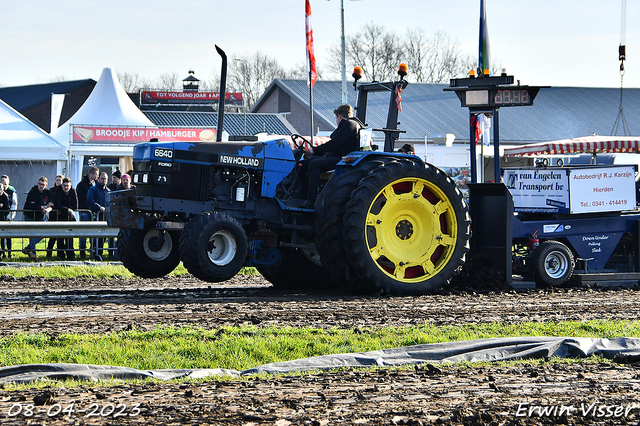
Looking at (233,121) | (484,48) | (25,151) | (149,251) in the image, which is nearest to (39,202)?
(25,151)

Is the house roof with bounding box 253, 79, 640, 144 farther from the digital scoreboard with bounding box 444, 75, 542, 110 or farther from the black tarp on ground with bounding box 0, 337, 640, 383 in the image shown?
the black tarp on ground with bounding box 0, 337, 640, 383

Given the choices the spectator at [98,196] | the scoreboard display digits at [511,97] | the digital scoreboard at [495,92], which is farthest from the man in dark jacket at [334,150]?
the spectator at [98,196]

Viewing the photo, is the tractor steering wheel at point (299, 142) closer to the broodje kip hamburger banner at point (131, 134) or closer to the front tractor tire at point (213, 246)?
the front tractor tire at point (213, 246)

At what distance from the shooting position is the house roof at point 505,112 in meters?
40.9

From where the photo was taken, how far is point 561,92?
46656 millimetres

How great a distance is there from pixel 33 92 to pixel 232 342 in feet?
174

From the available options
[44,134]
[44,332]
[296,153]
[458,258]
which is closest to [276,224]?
[296,153]

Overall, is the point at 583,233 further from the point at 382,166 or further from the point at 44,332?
the point at 44,332

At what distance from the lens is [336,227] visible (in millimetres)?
9008

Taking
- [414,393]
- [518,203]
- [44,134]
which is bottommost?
[414,393]

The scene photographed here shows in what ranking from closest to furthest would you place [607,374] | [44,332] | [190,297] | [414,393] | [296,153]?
[414,393], [607,374], [44,332], [190,297], [296,153]

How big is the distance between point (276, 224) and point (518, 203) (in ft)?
12.9

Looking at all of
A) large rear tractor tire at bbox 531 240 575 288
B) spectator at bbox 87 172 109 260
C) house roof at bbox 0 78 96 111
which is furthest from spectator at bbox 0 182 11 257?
house roof at bbox 0 78 96 111

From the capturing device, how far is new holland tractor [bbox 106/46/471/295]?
893 cm
